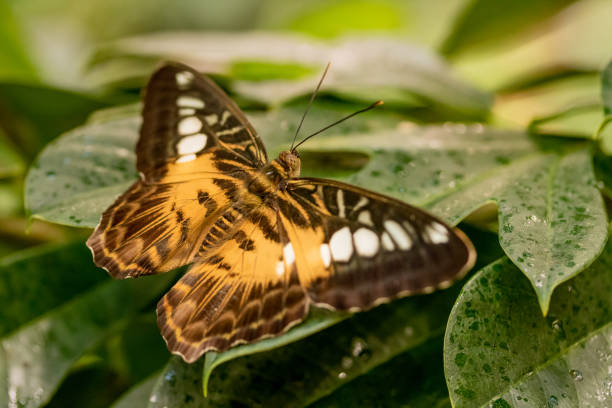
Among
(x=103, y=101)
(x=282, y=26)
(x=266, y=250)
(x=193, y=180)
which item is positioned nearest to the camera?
(x=266, y=250)

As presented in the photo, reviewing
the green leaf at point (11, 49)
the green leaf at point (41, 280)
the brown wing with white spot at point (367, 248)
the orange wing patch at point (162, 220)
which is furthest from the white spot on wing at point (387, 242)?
the green leaf at point (11, 49)

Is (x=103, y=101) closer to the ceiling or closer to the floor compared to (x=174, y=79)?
closer to the floor

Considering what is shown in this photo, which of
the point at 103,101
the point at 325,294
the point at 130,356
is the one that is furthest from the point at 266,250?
the point at 103,101

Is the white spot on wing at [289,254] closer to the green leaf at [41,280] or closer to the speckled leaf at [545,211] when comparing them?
the speckled leaf at [545,211]

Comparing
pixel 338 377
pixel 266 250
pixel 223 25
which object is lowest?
pixel 223 25

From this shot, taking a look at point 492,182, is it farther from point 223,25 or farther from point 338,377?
point 223,25

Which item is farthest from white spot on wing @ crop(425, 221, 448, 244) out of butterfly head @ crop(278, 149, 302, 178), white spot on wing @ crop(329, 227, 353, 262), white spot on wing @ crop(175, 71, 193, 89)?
white spot on wing @ crop(175, 71, 193, 89)

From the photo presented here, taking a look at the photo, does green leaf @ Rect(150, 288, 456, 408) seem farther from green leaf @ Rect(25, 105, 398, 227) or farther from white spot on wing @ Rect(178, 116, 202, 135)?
white spot on wing @ Rect(178, 116, 202, 135)
